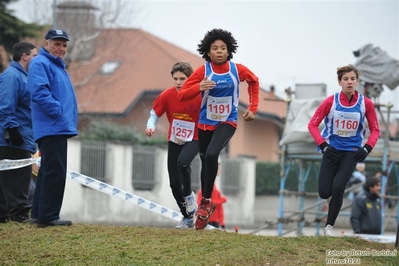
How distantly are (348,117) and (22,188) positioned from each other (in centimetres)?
446

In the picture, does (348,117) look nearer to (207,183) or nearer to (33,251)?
(207,183)

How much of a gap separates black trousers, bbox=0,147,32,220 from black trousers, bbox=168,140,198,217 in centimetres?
197

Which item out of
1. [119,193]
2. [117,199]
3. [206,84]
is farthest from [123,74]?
[206,84]

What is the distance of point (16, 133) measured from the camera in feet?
34.4

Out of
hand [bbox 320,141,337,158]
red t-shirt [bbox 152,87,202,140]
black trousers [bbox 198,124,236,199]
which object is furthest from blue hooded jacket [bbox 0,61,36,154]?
hand [bbox 320,141,337,158]

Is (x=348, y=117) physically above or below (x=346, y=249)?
above

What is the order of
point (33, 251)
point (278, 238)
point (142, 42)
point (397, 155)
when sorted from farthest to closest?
point (142, 42) → point (397, 155) → point (278, 238) → point (33, 251)

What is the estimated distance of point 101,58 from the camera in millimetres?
45406

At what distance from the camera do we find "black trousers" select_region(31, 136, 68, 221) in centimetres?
989

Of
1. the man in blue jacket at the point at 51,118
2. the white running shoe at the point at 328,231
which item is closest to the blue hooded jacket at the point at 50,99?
the man in blue jacket at the point at 51,118

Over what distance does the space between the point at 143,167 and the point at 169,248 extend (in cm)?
2403

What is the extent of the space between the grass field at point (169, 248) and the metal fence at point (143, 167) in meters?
20.6

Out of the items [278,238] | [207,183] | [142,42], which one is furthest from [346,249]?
[142,42]

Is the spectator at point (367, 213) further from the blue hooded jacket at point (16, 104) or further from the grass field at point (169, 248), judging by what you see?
the blue hooded jacket at point (16, 104)
